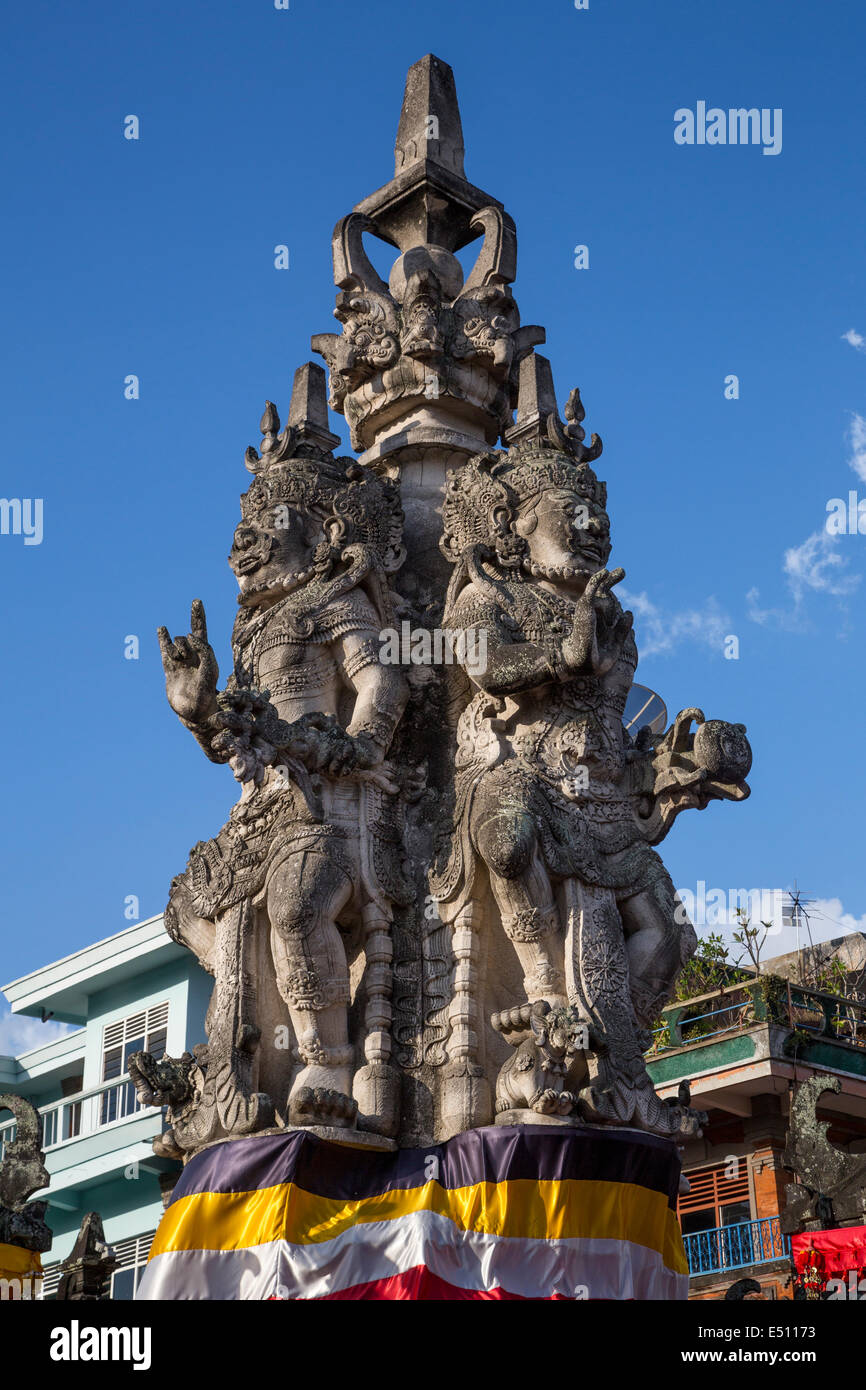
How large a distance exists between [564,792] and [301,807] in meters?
1.66

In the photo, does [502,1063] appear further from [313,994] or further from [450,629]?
[450,629]

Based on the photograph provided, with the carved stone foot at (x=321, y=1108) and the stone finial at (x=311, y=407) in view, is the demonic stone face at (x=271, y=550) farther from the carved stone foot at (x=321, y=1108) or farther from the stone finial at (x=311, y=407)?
the carved stone foot at (x=321, y=1108)

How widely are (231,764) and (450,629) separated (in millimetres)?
1850

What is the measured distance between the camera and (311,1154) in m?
10.0

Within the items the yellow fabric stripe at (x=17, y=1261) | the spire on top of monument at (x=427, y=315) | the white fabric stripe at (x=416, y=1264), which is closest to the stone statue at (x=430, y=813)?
the spire on top of monument at (x=427, y=315)

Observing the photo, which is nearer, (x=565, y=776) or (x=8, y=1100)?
(x=565, y=776)

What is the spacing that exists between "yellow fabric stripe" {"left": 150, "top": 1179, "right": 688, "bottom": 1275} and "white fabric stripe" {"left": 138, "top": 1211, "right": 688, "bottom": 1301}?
49mm

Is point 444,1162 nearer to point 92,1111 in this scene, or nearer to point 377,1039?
point 377,1039

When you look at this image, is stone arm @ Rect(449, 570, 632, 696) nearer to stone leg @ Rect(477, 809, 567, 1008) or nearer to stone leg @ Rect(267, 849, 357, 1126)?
stone leg @ Rect(477, 809, 567, 1008)

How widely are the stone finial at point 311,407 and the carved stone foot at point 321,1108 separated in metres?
4.95

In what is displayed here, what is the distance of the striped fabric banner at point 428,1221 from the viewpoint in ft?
32.1

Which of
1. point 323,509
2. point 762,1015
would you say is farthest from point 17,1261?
point 762,1015
